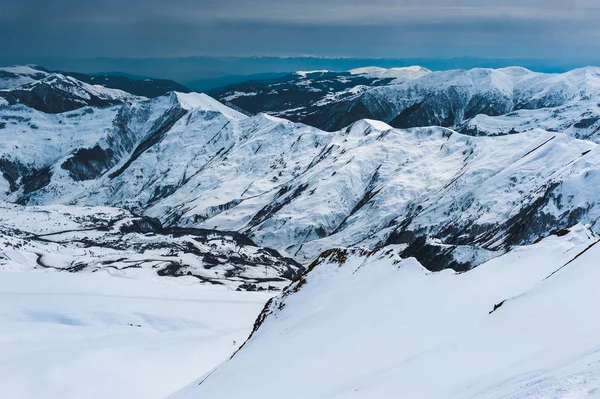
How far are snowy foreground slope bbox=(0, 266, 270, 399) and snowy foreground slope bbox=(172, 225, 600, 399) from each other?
21.2 metres

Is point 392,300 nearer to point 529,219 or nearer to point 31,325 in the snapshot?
point 31,325

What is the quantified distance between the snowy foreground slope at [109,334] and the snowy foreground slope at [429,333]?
21.2m

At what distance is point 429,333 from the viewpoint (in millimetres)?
38812

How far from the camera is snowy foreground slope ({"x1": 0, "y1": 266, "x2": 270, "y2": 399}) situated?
70.7 m

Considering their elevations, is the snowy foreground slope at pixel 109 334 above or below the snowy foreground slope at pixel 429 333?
below

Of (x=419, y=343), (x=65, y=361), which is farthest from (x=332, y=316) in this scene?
(x=65, y=361)

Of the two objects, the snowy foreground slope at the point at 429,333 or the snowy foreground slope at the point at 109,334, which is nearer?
the snowy foreground slope at the point at 429,333

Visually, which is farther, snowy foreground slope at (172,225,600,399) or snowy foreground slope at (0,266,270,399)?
snowy foreground slope at (0,266,270,399)

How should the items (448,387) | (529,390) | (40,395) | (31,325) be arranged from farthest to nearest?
(31,325), (40,395), (448,387), (529,390)

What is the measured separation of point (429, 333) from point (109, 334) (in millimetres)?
71710

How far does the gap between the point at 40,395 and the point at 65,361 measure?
6.78 m

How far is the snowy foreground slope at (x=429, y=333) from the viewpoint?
86.8 ft

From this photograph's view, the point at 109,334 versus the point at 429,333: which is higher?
the point at 429,333

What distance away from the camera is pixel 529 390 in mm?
23000
